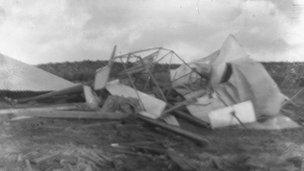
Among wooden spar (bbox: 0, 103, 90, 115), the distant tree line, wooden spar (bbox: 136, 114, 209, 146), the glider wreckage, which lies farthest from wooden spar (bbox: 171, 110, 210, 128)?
the distant tree line

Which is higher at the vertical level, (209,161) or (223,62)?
(223,62)

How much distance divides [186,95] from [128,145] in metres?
3.68

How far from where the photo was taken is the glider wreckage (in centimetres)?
1316

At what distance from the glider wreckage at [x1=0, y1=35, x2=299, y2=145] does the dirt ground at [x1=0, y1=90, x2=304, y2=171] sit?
46 centimetres

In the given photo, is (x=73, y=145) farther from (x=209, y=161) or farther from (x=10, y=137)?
(x=209, y=161)

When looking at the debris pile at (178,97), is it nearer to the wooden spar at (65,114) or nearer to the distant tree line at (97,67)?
the wooden spar at (65,114)

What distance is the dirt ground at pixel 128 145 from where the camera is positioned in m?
9.93

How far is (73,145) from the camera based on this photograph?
1060 centimetres

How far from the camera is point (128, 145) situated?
11.2m

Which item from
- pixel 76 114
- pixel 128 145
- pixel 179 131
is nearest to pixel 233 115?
pixel 179 131

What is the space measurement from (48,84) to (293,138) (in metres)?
5.97

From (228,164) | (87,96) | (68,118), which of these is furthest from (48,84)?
(228,164)

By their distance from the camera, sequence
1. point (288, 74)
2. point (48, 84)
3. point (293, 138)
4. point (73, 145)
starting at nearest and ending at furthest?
point (73, 145), point (293, 138), point (48, 84), point (288, 74)

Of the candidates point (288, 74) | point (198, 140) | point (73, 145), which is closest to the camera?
point (73, 145)
